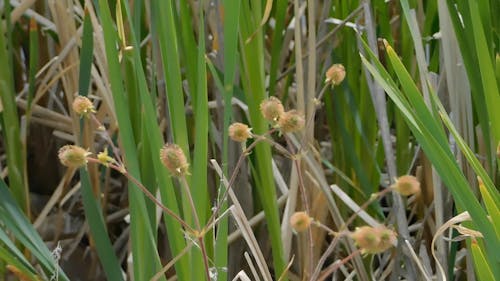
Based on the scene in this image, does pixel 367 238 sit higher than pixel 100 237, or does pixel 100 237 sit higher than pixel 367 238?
pixel 367 238

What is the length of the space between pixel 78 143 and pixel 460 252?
48cm

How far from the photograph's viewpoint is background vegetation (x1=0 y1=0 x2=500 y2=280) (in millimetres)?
776

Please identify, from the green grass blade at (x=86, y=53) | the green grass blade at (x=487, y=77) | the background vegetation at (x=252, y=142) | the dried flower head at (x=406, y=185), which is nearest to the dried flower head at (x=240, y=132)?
the background vegetation at (x=252, y=142)

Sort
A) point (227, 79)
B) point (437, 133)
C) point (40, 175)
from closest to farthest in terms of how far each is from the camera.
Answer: point (437, 133) < point (227, 79) < point (40, 175)

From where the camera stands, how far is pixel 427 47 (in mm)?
1222

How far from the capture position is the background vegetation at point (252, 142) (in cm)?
78

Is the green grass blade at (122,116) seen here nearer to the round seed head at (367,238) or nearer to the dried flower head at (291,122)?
the dried flower head at (291,122)

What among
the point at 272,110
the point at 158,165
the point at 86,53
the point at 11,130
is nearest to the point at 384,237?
the point at 272,110

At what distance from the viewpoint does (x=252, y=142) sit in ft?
3.52

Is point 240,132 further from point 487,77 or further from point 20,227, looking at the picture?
point 20,227

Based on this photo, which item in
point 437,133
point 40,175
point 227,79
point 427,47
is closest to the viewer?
point 437,133

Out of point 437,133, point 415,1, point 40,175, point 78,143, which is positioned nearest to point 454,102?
point 415,1

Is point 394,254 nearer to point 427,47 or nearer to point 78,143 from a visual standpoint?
point 427,47

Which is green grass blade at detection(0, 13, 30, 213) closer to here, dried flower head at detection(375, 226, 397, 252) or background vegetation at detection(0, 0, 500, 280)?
background vegetation at detection(0, 0, 500, 280)
